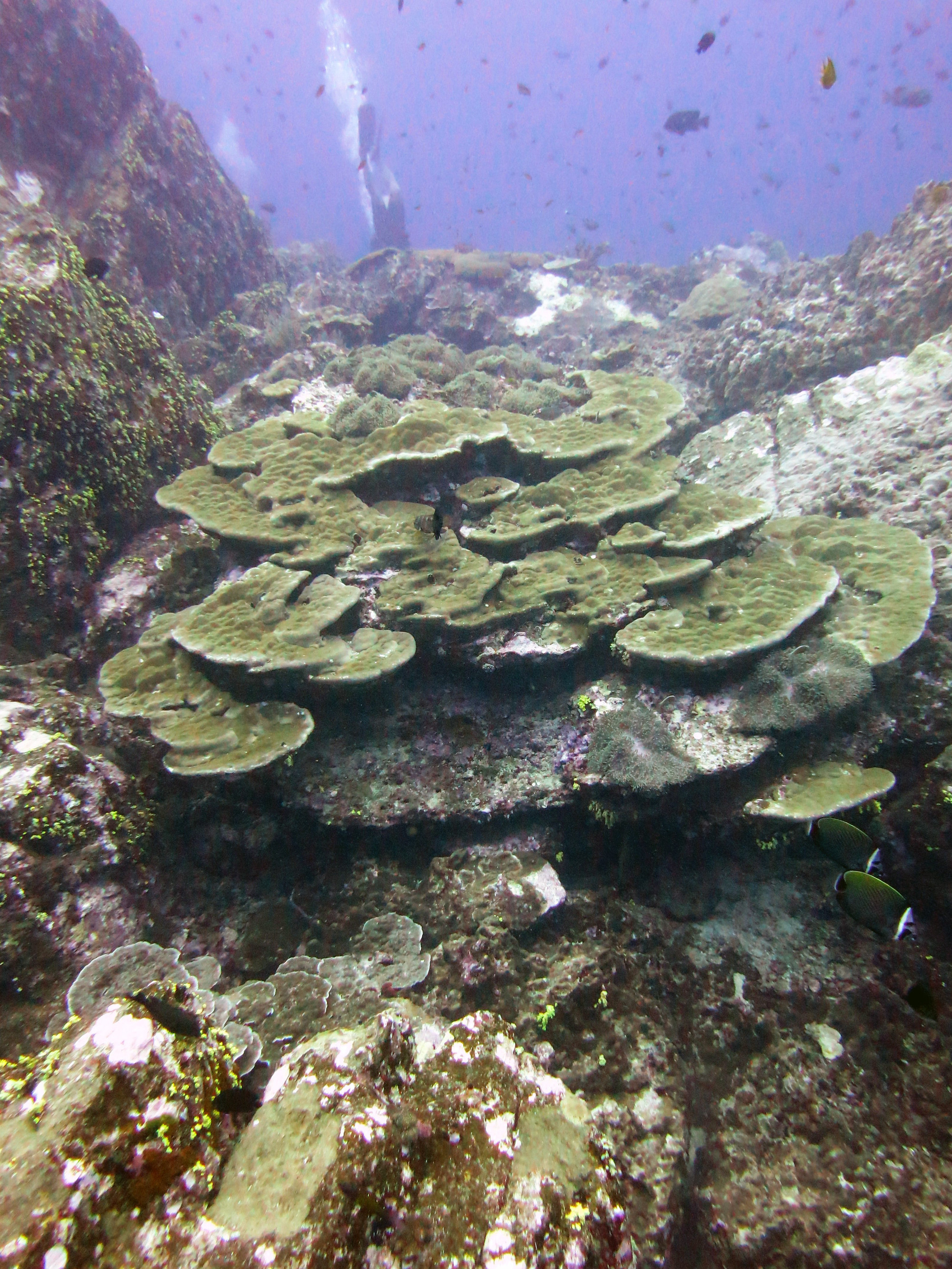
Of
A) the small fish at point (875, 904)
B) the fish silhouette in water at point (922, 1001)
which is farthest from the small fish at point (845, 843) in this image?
the fish silhouette in water at point (922, 1001)

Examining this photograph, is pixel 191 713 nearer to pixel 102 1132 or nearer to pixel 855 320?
pixel 102 1132

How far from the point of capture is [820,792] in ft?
13.0

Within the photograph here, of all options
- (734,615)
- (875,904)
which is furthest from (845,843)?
(734,615)

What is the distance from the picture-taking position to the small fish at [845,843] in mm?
3023

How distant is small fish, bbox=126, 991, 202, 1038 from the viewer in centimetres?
210

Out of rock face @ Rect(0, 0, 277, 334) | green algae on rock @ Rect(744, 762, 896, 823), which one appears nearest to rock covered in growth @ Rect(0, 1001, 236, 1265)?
green algae on rock @ Rect(744, 762, 896, 823)

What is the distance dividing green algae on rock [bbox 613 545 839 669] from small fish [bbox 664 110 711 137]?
15.8 m

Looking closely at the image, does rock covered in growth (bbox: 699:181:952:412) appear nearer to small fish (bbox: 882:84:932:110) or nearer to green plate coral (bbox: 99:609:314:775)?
green plate coral (bbox: 99:609:314:775)

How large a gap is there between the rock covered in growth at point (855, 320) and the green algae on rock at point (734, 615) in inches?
213

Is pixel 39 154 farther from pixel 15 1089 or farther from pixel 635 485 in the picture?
pixel 15 1089

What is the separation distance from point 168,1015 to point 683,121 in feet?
67.2

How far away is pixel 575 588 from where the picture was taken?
16.0ft

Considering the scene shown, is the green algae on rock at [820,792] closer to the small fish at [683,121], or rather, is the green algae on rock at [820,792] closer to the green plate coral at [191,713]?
the green plate coral at [191,713]

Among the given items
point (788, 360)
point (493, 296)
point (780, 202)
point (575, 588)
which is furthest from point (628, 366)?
point (780, 202)
